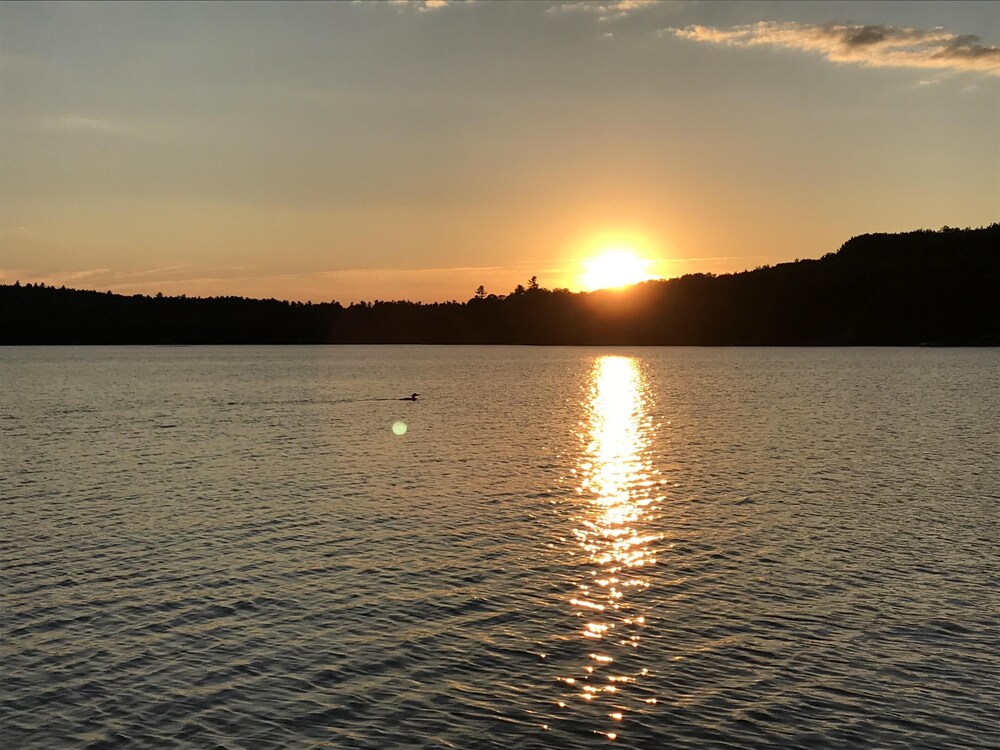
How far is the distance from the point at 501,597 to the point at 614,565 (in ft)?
20.5

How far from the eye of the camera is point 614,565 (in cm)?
3391

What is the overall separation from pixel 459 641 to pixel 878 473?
4107 cm

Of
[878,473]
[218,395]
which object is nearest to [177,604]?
[878,473]

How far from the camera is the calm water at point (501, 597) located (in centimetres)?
2020

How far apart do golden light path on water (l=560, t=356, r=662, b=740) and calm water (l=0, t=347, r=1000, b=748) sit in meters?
0.13

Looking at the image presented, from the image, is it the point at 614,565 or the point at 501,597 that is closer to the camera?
the point at 501,597

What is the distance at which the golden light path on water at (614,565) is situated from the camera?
72.7ft

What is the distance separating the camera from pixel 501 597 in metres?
29.6

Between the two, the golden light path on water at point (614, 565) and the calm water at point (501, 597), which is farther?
the golden light path on water at point (614, 565)

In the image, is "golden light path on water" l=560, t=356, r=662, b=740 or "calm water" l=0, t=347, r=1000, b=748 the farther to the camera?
"golden light path on water" l=560, t=356, r=662, b=740

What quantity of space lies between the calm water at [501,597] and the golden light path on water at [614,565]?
0.13m

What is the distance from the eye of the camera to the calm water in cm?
2020

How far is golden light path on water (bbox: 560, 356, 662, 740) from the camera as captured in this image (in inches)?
873

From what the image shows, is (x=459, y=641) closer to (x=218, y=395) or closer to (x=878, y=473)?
(x=878, y=473)
